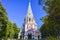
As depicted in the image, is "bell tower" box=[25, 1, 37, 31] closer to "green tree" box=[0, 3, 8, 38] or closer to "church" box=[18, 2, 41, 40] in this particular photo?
"church" box=[18, 2, 41, 40]

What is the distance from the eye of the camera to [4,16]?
4816 cm

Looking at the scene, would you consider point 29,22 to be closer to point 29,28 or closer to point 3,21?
point 29,28

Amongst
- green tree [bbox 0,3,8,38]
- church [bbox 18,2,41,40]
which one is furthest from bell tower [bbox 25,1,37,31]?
green tree [bbox 0,3,8,38]

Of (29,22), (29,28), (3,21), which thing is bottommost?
(3,21)

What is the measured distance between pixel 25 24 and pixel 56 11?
315 ft

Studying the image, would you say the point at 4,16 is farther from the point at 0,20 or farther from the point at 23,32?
the point at 23,32

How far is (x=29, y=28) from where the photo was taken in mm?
117062

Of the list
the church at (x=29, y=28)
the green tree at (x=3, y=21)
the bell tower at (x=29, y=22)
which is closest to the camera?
the green tree at (x=3, y=21)

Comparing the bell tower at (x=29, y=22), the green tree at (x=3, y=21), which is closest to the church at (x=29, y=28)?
the bell tower at (x=29, y=22)

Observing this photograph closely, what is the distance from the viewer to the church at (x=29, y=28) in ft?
375

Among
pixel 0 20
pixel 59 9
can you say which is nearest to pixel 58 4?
pixel 59 9

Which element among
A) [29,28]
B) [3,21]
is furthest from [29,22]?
[3,21]

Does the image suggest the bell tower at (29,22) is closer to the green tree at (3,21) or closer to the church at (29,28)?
the church at (29,28)

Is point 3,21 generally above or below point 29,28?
below
